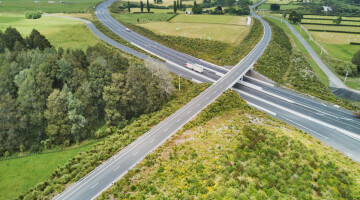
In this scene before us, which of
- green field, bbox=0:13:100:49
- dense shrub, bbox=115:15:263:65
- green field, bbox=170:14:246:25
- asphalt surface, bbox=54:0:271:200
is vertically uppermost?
green field, bbox=170:14:246:25

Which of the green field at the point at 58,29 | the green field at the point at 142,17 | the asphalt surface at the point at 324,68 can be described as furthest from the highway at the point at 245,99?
the green field at the point at 142,17

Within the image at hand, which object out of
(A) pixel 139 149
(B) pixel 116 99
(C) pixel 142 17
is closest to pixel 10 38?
(B) pixel 116 99

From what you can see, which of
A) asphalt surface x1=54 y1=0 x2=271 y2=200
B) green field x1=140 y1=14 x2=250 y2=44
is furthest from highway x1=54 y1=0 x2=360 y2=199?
green field x1=140 y1=14 x2=250 y2=44

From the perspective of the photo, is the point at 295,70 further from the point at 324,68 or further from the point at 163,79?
the point at 163,79

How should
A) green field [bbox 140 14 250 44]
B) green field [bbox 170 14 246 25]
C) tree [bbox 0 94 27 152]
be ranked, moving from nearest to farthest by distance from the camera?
tree [bbox 0 94 27 152], green field [bbox 140 14 250 44], green field [bbox 170 14 246 25]

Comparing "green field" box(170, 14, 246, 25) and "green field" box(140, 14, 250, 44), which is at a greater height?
"green field" box(170, 14, 246, 25)

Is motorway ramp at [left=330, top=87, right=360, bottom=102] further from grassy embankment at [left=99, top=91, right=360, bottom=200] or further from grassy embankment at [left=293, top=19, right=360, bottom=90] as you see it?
grassy embankment at [left=99, top=91, right=360, bottom=200]
